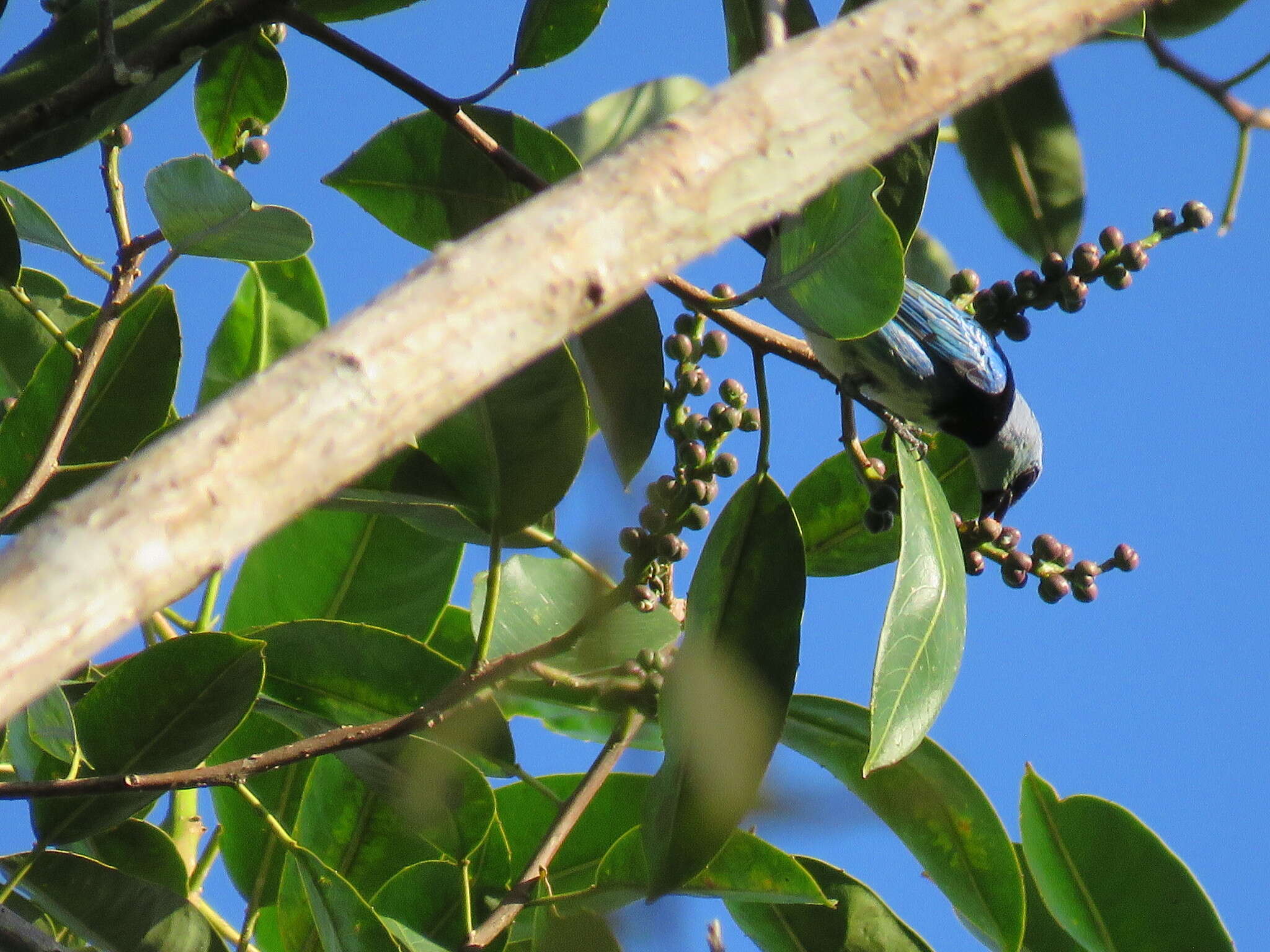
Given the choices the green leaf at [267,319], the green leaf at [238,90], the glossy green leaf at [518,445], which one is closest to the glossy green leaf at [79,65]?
the green leaf at [238,90]

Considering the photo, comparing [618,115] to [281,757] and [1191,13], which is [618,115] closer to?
→ [1191,13]

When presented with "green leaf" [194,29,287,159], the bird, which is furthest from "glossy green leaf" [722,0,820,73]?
"green leaf" [194,29,287,159]

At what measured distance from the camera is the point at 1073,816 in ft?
4.68

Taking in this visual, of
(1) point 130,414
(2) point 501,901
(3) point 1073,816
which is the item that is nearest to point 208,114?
(1) point 130,414

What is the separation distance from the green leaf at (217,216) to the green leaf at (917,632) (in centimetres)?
75

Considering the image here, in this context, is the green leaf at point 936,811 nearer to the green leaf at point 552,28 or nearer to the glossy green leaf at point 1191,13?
the green leaf at point 552,28

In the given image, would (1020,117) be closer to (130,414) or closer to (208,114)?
(208,114)

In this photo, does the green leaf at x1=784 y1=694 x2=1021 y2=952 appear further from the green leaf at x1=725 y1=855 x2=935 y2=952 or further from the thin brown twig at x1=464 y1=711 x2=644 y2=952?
the thin brown twig at x1=464 y1=711 x2=644 y2=952

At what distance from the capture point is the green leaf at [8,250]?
1436 millimetres

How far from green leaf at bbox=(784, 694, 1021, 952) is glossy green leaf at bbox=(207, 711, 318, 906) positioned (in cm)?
69

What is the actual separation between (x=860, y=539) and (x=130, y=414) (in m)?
0.98

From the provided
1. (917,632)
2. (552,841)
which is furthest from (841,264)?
(552,841)

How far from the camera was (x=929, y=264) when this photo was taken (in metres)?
1.91

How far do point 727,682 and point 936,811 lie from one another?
0.35 meters
